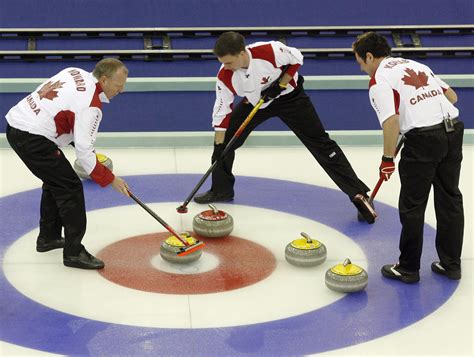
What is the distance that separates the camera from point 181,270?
5.76 meters

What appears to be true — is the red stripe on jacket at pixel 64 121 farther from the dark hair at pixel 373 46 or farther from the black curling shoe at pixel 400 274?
the black curling shoe at pixel 400 274

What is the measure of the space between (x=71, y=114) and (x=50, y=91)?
8.5 inches

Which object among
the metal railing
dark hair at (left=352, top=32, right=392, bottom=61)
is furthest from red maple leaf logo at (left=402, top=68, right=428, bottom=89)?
the metal railing

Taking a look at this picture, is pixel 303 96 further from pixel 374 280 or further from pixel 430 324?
pixel 430 324

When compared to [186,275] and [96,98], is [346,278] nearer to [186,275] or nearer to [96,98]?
[186,275]

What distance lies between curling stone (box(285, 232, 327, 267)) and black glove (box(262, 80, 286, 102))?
1355 millimetres

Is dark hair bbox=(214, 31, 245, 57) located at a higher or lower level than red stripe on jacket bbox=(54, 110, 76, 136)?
higher

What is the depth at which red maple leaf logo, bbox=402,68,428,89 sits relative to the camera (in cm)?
534

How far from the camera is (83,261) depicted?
5734mm

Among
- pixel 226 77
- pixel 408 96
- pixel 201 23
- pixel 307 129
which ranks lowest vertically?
pixel 307 129

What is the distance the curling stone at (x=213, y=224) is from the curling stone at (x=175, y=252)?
0.42 meters

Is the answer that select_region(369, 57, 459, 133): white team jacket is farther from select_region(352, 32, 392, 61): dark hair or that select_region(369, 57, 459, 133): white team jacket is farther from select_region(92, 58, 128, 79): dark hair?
select_region(92, 58, 128, 79): dark hair

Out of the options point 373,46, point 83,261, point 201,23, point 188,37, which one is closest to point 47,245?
point 83,261

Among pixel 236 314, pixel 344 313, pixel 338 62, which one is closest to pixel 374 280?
pixel 344 313
